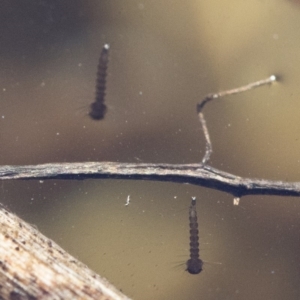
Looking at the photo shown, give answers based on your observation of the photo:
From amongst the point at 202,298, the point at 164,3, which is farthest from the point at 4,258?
the point at 164,3

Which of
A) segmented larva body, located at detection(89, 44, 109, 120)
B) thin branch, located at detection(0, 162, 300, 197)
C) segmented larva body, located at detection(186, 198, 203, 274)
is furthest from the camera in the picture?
segmented larva body, located at detection(89, 44, 109, 120)

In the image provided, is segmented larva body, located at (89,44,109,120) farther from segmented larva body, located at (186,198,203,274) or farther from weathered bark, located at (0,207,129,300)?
weathered bark, located at (0,207,129,300)

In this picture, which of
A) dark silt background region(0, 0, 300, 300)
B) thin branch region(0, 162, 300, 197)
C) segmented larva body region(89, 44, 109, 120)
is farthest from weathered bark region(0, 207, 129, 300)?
segmented larva body region(89, 44, 109, 120)

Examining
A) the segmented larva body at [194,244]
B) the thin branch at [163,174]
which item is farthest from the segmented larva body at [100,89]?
the segmented larva body at [194,244]

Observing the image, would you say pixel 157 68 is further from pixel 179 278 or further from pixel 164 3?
pixel 179 278

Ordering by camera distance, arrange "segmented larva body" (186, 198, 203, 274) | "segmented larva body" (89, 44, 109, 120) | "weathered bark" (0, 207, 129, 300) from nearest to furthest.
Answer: "weathered bark" (0, 207, 129, 300)
"segmented larva body" (186, 198, 203, 274)
"segmented larva body" (89, 44, 109, 120)

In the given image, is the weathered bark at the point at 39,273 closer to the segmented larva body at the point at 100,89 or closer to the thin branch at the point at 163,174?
the thin branch at the point at 163,174
